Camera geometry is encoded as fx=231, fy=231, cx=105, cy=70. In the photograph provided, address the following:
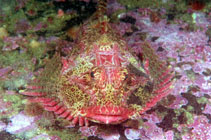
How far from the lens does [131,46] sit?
5555mm

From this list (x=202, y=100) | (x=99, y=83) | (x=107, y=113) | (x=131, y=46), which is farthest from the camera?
(x=131, y=46)

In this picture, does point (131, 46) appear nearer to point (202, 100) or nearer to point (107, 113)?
point (202, 100)

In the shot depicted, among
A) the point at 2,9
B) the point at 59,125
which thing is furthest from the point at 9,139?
the point at 2,9

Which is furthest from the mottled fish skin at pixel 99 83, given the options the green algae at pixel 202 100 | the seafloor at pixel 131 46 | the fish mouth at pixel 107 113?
the green algae at pixel 202 100

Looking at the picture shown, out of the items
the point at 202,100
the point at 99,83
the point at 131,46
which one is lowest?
the point at 202,100

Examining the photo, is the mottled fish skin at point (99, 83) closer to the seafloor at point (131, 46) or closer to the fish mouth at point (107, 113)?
the fish mouth at point (107, 113)

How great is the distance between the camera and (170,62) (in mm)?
5156

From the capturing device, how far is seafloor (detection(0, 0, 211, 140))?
368 centimetres

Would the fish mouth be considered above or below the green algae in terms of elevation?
above

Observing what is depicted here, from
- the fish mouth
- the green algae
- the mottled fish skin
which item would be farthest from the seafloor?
the fish mouth

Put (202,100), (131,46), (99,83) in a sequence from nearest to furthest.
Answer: (99,83) < (202,100) < (131,46)

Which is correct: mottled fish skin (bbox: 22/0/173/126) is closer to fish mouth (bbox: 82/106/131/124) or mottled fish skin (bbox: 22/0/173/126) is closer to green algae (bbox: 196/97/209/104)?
fish mouth (bbox: 82/106/131/124)

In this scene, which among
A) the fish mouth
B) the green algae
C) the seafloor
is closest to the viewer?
the fish mouth

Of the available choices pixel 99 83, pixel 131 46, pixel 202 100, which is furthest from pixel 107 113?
pixel 131 46
